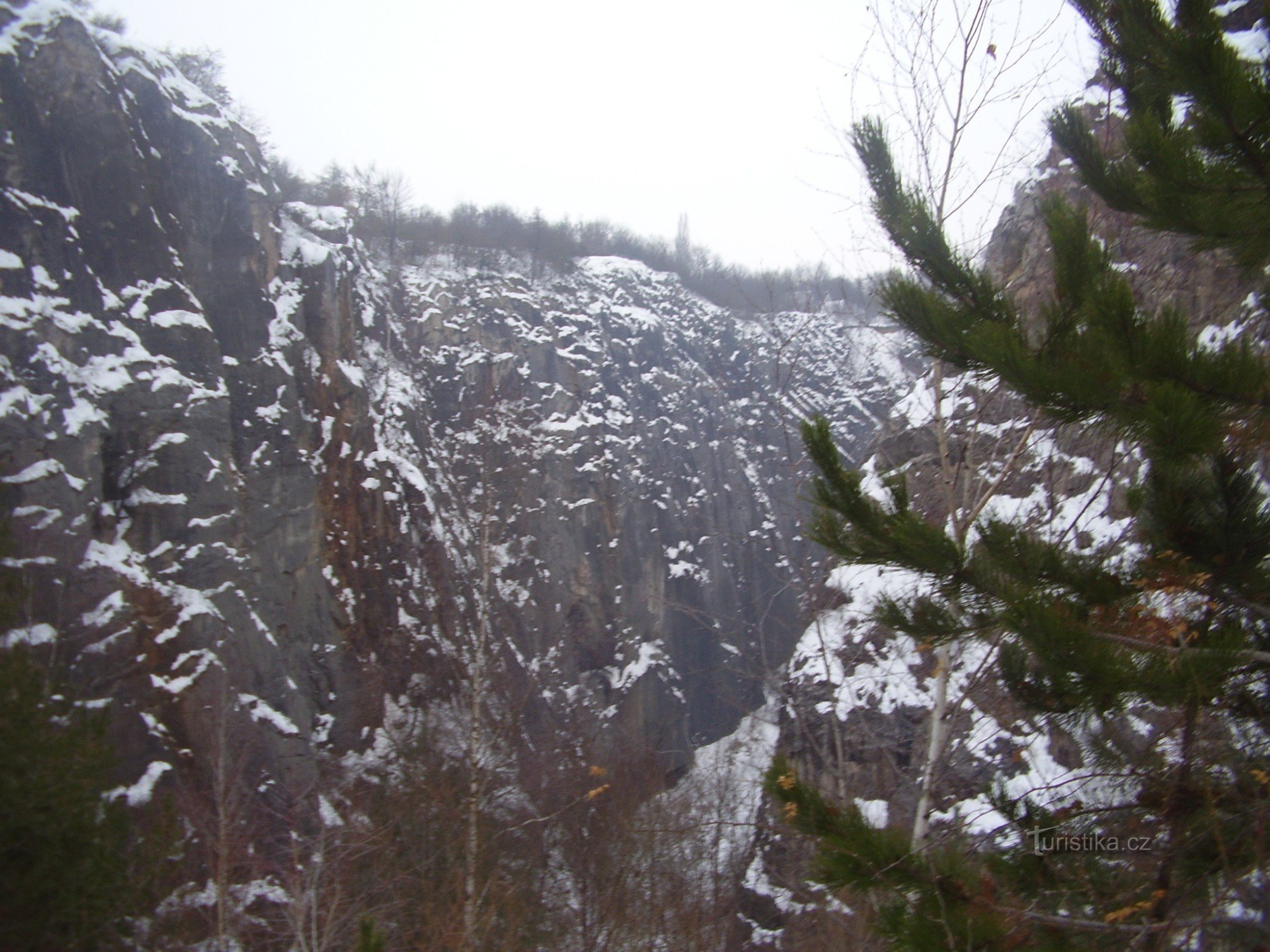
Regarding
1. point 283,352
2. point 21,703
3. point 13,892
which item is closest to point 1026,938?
point 13,892

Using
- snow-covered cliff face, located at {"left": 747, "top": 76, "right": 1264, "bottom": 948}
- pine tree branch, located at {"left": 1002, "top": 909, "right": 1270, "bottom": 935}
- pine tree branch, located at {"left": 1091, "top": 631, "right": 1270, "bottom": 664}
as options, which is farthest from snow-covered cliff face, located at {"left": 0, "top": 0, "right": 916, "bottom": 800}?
pine tree branch, located at {"left": 1002, "top": 909, "right": 1270, "bottom": 935}

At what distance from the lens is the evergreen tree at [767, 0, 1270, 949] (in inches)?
87.0

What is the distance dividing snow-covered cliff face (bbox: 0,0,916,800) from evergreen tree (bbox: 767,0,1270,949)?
2450 millimetres

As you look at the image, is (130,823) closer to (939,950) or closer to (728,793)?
(939,950)

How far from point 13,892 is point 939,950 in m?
8.23

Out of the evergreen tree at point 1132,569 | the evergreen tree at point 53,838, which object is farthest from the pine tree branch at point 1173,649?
the evergreen tree at point 53,838

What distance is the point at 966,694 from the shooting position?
13.9ft

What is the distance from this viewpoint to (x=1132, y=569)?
260 cm

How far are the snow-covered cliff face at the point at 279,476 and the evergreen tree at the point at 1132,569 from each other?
2.45 meters

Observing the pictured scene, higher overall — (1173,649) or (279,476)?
(279,476)

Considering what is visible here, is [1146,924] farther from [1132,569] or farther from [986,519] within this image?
[986,519]

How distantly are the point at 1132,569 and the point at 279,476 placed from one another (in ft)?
58.6

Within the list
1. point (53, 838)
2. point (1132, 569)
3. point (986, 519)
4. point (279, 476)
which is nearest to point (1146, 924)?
point (1132, 569)

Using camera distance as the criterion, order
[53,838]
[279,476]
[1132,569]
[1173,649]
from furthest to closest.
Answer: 1. [279,476]
2. [53,838]
3. [1132,569]
4. [1173,649]
